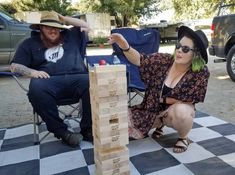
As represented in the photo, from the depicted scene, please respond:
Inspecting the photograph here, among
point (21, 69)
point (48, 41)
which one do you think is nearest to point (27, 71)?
point (21, 69)

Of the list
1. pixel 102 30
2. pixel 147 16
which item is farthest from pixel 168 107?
pixel 147 16

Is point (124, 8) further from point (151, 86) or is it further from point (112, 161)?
point (112, 161)

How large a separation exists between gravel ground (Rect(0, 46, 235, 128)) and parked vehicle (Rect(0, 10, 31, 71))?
22.7 inches

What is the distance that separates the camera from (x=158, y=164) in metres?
2.38

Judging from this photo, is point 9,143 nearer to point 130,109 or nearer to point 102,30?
point 130,109

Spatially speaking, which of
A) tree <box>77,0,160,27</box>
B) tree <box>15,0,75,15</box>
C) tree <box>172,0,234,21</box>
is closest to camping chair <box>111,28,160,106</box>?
tree <box>172,0,234,21</box>

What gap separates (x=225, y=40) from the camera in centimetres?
595

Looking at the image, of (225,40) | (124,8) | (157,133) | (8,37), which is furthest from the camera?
(124,8)

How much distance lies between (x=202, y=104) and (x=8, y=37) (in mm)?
4599

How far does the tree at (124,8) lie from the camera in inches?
837

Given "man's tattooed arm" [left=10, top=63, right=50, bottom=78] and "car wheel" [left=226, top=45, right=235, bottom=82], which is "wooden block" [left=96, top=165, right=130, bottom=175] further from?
"car wheel" [left=226, top=45, right=235, bottom=82]

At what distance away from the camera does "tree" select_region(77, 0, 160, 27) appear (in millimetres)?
21256


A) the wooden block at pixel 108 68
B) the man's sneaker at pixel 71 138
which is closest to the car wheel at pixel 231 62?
the man's sneaker at pixel 71 138

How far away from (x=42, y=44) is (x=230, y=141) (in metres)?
1.98
